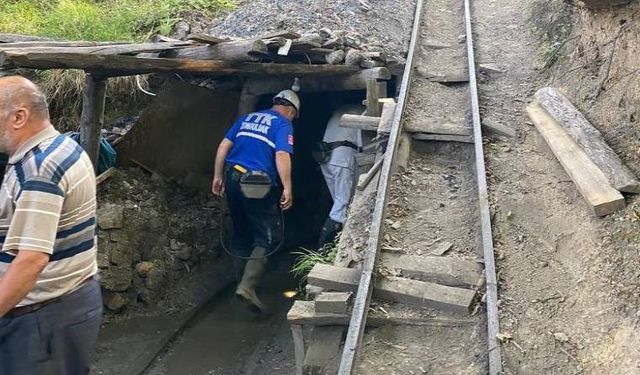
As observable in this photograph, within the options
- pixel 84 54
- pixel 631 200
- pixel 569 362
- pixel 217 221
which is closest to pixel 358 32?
pixel 217 221

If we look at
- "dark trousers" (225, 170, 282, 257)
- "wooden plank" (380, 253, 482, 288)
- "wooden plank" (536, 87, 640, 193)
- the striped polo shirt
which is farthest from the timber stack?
"wooden plank" (380, 253, 482, 288)

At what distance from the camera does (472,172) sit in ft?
20.6

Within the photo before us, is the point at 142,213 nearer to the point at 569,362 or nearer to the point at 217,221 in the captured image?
the point at 217,221

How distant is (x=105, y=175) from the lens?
7.78 meters

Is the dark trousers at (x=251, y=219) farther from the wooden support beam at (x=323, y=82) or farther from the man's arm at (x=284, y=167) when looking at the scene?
the wooden support beam at (x=323, y=82)

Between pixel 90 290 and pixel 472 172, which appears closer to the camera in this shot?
pixel 90 290

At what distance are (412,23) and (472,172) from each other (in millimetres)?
5107

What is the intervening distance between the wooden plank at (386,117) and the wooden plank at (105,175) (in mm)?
3184

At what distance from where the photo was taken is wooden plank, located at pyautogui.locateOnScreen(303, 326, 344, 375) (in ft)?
13.5

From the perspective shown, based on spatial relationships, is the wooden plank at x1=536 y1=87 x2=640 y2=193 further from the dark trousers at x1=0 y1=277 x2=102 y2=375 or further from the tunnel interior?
the dark trousers at x1=0 y1=277 x2=102 y2=375

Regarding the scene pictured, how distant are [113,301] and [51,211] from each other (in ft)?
15.3

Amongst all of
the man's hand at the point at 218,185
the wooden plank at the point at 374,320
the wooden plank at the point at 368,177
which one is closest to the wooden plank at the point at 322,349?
the wooden plank at the point at 374,320

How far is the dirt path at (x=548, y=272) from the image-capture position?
3.88m

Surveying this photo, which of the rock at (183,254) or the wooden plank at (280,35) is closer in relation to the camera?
the wooden plank at (280,35)
